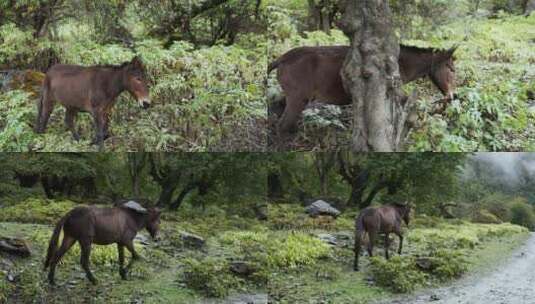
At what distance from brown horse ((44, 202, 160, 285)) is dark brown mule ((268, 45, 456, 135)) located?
1.35 m

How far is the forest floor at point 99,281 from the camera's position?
5.28m

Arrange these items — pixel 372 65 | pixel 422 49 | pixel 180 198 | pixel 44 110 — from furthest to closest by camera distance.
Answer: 1. pixel 180 198
2. pixel 44 110
3. pixel 422 49
4. pixel 372 65

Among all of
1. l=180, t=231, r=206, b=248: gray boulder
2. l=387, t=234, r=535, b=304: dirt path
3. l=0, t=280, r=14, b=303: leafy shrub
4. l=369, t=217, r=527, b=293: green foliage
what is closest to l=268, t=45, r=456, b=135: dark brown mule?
l=369, t=217, r=527, b=293: green foliage

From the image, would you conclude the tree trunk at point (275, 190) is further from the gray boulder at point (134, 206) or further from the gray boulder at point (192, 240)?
the gray boulder at point (134, 206)

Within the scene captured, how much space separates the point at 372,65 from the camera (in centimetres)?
499

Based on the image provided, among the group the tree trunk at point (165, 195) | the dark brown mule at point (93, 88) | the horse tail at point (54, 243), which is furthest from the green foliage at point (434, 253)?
the horse tail at point (54, 243)

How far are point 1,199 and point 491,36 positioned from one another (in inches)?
148

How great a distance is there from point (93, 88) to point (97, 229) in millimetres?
1043

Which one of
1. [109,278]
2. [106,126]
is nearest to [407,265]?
[109,278]

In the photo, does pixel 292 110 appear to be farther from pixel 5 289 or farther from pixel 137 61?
pixel 5 289

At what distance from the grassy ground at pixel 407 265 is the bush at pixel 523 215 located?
0.17ft

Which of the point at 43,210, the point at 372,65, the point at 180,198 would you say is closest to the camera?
the point at 372,65

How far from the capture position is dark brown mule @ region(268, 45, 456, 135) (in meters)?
5.08

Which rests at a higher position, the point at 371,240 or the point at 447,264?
the point at 371,240
